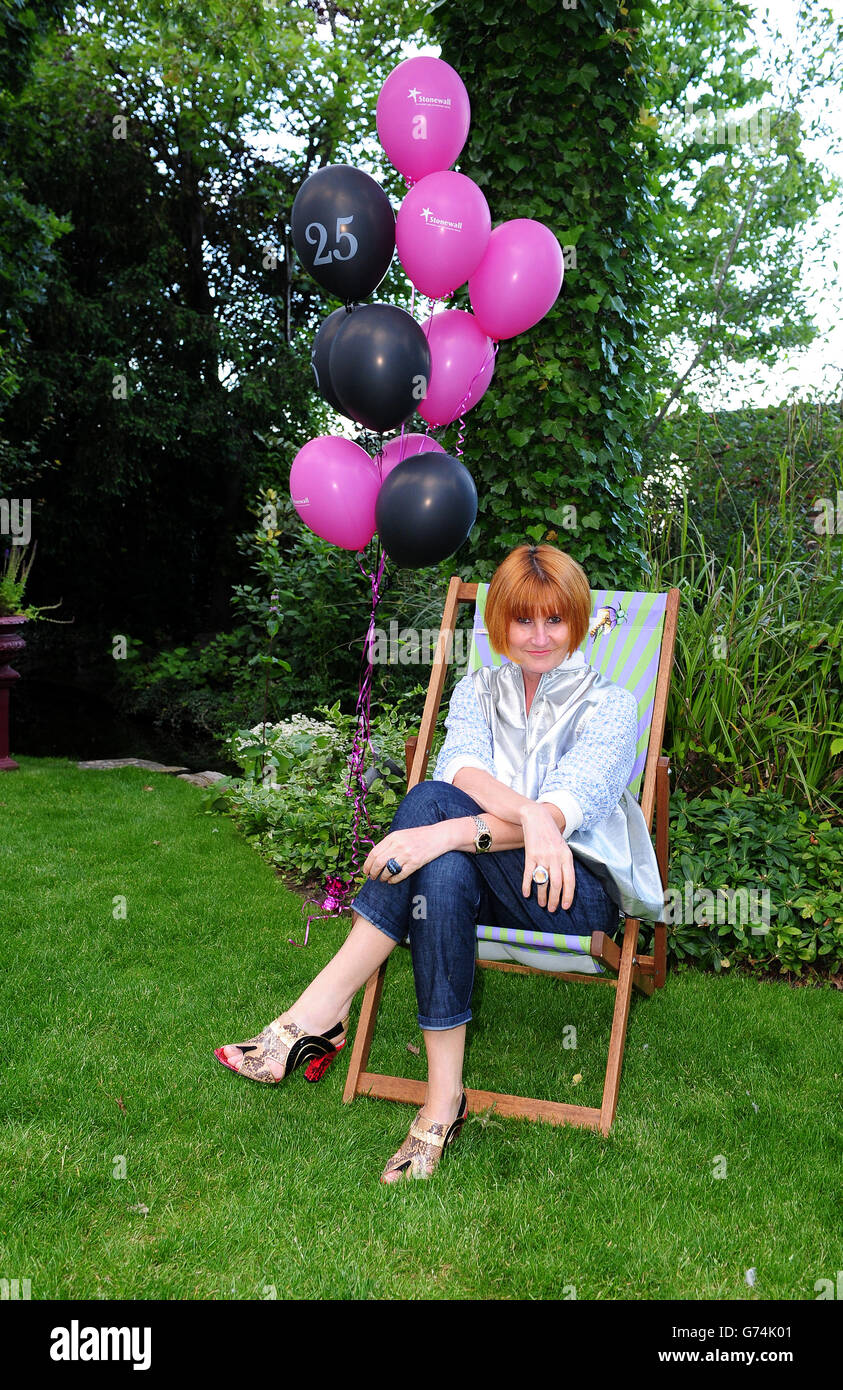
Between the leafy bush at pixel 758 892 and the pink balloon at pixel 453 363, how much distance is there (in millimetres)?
1552

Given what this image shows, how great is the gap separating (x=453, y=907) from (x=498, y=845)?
0.19 meters

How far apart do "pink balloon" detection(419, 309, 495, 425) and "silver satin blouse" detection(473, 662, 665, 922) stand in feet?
3.07

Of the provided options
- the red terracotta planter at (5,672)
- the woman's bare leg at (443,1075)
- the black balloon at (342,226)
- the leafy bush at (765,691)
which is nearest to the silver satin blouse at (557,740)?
the woman's bare leg at (443,1075)

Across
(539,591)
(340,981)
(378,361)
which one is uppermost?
(378,361)

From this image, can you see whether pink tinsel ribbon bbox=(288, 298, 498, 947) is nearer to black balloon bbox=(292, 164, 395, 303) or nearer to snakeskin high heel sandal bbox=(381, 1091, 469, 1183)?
black balloon bbox=(292, 164, 395, 303)

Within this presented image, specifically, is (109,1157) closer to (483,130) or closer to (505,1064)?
(505,1064)

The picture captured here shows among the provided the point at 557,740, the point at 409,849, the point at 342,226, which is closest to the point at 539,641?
the point at 557,740

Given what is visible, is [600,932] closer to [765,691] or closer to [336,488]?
[336,488]

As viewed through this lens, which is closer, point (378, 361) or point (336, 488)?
point (378, 361)

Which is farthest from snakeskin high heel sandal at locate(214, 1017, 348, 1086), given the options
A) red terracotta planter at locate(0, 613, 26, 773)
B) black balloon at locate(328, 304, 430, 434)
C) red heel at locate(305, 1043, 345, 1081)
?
red terracotta planter at locate(0, 613, 26, 773)

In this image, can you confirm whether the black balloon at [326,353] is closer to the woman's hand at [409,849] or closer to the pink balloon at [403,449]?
the pink balloon at [403,449]

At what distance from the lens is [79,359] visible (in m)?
9.80

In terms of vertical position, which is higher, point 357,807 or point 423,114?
point 423,114

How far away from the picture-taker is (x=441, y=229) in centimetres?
261
